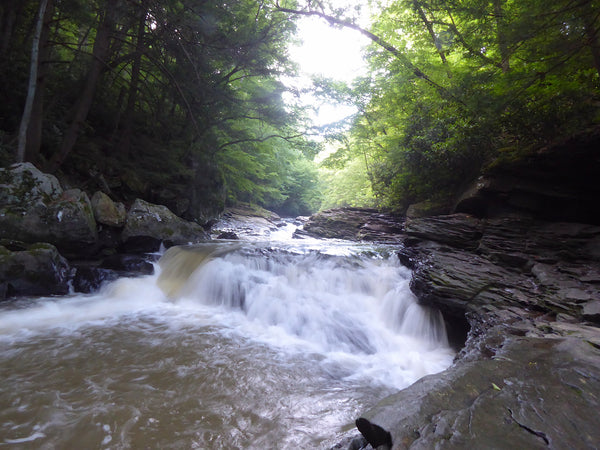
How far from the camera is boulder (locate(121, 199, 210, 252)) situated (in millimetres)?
7348

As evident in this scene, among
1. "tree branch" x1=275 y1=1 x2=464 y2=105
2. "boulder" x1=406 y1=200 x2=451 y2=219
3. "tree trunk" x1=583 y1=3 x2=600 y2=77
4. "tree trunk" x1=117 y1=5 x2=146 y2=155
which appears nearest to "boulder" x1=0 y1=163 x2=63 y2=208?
"tree trunk" x1=117 y1=5 x2=146 y2=155

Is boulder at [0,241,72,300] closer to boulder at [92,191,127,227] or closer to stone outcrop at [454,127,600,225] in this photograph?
boulder at [92,191,127,227]

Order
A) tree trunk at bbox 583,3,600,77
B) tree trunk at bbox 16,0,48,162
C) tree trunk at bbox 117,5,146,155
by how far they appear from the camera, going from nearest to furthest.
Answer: tree trunk at bbox 583,3,600,77 → tree trunk at bbox 16,0,48,162 → tree trunk at bbox 117,5,146,155

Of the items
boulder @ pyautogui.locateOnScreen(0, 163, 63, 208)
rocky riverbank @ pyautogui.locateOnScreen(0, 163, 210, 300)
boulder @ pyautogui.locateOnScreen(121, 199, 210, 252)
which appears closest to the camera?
rocky riverbank @ pyautogui.locateOnScreen(0, 163, 210, 300)

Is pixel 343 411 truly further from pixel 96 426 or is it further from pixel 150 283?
pixel 150 283

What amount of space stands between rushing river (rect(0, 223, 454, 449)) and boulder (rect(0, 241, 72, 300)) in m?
0.29

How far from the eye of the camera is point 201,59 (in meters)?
7.07

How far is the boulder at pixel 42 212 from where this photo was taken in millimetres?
5188

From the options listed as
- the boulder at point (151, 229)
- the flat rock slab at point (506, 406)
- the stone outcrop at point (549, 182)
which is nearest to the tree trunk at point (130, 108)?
the boulder at point (151, 229)

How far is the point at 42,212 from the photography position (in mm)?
5465

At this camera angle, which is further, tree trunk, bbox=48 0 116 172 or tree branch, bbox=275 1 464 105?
tree branch, bbox=275 1 464 105

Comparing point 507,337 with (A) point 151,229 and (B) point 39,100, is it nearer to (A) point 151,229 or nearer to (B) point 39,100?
(A) point 151,229

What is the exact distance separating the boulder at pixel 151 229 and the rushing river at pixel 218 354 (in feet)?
3.66

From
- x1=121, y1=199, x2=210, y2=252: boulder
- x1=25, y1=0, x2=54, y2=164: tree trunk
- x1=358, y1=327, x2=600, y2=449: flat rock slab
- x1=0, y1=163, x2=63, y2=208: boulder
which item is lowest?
x1=358, y1=327, x2=600, y2=449: flat rock slab
